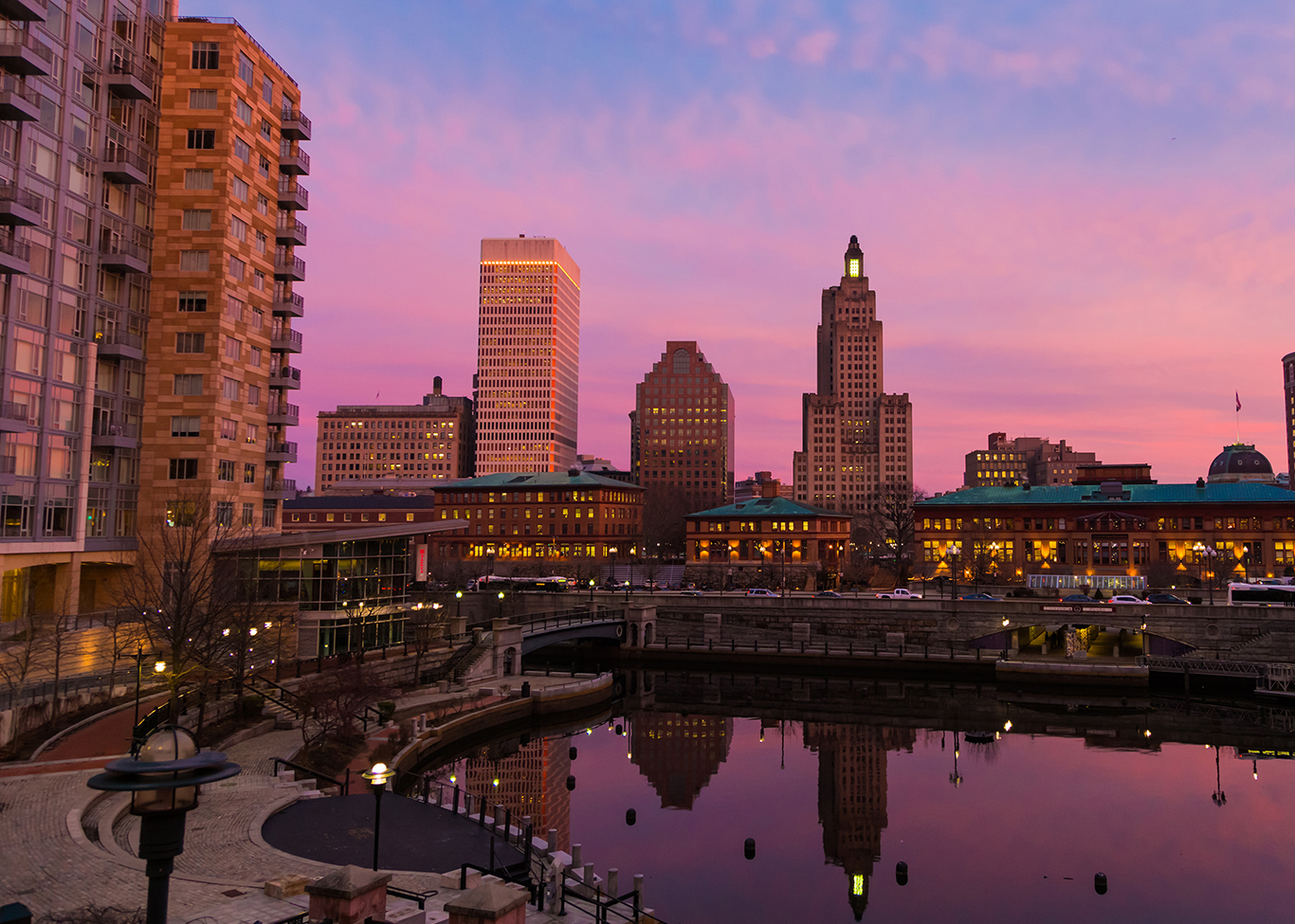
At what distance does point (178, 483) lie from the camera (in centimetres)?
6356

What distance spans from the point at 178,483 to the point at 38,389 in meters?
11.6

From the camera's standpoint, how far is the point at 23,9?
50.5 m

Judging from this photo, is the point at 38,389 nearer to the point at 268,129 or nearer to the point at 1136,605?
the point at 268,129

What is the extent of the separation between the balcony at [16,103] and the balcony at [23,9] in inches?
147

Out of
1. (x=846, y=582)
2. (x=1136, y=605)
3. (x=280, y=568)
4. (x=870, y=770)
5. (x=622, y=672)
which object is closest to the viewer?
(x=870, y=770)

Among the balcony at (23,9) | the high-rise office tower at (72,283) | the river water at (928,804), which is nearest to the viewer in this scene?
the river water at (928,804)

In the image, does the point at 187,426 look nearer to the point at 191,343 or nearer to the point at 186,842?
the point at 191,343

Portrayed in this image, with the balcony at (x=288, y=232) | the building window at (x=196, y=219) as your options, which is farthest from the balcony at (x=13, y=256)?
the balcony at (x=288, y=232)

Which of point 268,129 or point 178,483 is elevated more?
point 268,129

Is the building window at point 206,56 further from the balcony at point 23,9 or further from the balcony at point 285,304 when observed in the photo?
the balcony at point 285,304

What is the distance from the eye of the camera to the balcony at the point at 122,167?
195ft

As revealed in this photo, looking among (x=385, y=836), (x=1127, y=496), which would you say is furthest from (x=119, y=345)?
(x=1127, y=496)

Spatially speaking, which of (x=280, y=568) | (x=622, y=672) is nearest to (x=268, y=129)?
(x=280, y=568)

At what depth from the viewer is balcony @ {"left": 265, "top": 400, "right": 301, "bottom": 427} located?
243 feet
